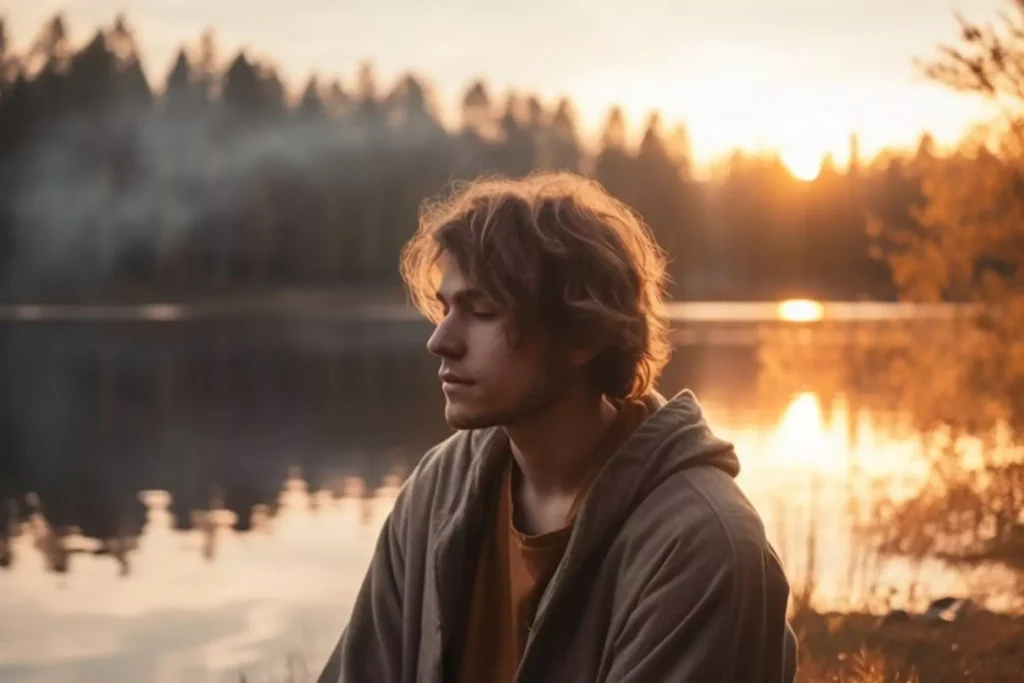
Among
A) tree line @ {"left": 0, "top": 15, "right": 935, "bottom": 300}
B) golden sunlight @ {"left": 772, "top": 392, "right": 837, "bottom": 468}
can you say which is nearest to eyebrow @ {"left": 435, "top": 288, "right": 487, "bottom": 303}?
golden sunlight @ {"left": 772, "top": 392, "right": 837, "bottom": 468}

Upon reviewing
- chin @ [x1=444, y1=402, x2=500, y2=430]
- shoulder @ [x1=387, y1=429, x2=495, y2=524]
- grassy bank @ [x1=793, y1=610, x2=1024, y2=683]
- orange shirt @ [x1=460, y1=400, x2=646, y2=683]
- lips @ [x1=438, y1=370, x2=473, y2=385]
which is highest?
lips @ [x1=438, y1=370, x2=473, y2=385]

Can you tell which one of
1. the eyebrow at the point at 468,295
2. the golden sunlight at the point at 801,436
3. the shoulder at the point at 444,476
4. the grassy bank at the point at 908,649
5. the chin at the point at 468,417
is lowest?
the golden sunlight at the point at 801,436

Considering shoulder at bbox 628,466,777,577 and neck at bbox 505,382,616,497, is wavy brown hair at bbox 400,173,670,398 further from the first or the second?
shoulder at bbox 628,466,777,577

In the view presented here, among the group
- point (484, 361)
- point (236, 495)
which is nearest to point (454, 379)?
point (484, 361)

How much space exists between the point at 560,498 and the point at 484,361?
291 mm

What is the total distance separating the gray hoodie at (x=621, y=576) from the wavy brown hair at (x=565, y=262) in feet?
0.42

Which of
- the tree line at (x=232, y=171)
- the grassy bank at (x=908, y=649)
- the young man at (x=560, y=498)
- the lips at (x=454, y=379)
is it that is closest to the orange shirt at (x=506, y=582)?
the young man at (x=560, y=498)

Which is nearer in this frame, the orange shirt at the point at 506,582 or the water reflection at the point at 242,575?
the orange shirt at the point at 506,582

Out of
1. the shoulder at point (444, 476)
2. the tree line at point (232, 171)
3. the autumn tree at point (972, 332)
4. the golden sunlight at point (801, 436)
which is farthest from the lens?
the tree line at point (232, 171)

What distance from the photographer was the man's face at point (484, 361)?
2457mm

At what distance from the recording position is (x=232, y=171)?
144 feet

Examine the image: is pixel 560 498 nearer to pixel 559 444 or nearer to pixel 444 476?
pixel 559 444

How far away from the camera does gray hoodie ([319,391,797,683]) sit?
2168mm

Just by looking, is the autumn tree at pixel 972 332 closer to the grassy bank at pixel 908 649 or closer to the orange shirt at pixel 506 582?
the grassy bank at pixel 908 649
